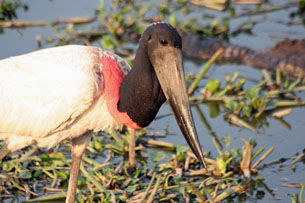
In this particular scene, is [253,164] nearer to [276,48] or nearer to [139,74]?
[139,74]

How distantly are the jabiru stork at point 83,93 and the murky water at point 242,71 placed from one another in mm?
1457

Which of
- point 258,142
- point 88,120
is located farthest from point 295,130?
point 88,120

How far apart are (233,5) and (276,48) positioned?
1631mm

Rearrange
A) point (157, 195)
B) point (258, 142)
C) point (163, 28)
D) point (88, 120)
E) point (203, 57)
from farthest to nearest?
point (203, 57) → point (258, 142) → point (157, 195) → point (88, 120) → point (163, 28)

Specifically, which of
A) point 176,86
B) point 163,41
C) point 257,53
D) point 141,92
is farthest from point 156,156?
point 257,53

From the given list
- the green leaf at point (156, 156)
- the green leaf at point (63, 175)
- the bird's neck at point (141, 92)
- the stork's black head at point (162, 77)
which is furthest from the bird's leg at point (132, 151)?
the stork's black head at point (162, 77)

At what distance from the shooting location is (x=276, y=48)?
7.61m

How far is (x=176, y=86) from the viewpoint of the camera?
13.0 feet

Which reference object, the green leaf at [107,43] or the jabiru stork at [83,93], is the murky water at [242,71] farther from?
the jabiru stork at [83,93]

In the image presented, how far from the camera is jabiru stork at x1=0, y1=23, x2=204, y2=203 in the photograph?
397cm

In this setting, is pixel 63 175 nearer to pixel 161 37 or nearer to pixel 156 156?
pixel 156 156

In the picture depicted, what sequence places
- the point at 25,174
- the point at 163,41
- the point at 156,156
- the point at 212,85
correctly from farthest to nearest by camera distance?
the point at 212,85, the point at 156,156, the point at 25,174, the point at 163,41

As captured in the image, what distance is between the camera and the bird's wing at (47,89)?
4.20m

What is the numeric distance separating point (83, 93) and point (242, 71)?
3582 mm
